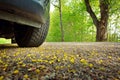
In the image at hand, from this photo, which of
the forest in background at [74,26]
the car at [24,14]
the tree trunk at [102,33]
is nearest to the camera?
the car at [24,14]

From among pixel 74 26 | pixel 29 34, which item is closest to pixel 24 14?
pixel 29 34

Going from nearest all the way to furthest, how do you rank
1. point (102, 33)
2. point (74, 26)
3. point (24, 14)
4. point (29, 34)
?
point (24, 14)
point (29, 34)
point (102, 33)
point (74, 26)

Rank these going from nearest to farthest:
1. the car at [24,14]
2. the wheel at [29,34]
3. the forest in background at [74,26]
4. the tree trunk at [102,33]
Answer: the car at [24,14] < the wheel at [29,34] < the tree trunk at [102,33] < the forest in background at [74,26]

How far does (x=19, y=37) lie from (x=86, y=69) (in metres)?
3.21

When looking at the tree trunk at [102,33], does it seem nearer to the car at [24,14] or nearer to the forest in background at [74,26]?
the car at [24,14]

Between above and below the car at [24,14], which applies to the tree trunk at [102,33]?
below

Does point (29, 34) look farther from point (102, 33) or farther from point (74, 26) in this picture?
point (74, 26)

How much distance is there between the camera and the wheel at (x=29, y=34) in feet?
17.4

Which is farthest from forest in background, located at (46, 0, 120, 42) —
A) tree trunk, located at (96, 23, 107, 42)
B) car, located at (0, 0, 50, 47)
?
car, located at (0, 0, 50, 47)

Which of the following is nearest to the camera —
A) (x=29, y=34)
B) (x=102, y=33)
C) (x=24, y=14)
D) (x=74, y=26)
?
(x=24, y=14)

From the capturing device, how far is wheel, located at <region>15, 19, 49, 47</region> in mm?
5291

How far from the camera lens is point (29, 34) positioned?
5.35 metres

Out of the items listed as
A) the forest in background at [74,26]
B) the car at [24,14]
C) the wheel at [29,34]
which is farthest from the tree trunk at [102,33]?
the forest in background at [74,26]

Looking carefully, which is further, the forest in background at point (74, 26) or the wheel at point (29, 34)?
the forest in background at point (74, 26)
